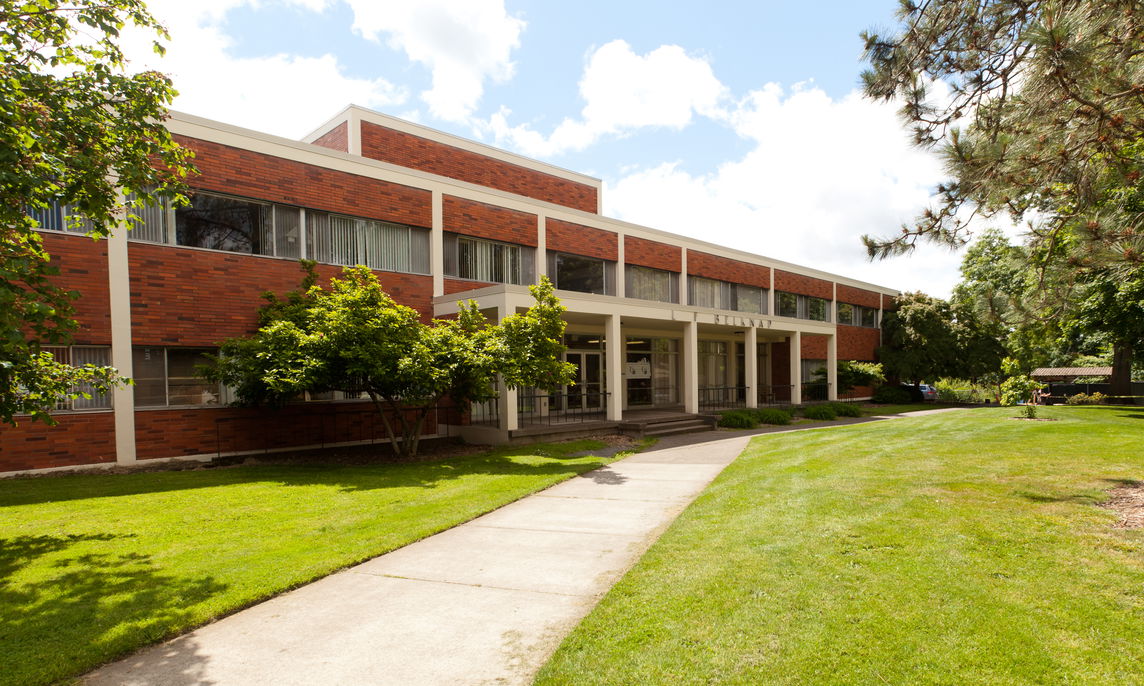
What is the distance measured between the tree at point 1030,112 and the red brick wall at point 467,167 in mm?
16265

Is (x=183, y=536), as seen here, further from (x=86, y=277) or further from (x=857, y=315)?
(x=857, y=315)

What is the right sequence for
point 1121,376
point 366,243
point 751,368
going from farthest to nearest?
point 1121,376, point 751,368, point 366,243

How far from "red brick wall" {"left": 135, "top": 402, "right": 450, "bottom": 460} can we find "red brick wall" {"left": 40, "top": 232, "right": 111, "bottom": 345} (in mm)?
1891

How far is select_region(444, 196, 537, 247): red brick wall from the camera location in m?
17.0

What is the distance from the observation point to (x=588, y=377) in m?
21.2

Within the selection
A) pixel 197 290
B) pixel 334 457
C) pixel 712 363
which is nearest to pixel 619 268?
pixel 712 363

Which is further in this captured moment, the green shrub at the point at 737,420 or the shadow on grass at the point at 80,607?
the green shrub at the point at 737,420

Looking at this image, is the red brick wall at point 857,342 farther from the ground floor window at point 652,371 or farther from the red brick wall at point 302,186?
the red brick wall at point 302,186

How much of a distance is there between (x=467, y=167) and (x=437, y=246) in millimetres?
6263

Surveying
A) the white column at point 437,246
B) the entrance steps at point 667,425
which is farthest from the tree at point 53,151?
the entrance steps at point 667,425

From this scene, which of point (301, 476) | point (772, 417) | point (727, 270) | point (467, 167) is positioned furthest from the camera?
point (727, 270)

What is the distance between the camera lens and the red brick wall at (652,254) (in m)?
22.0

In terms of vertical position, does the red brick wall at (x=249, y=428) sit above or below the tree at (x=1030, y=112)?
below

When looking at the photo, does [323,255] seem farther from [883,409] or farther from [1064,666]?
[883,409]
